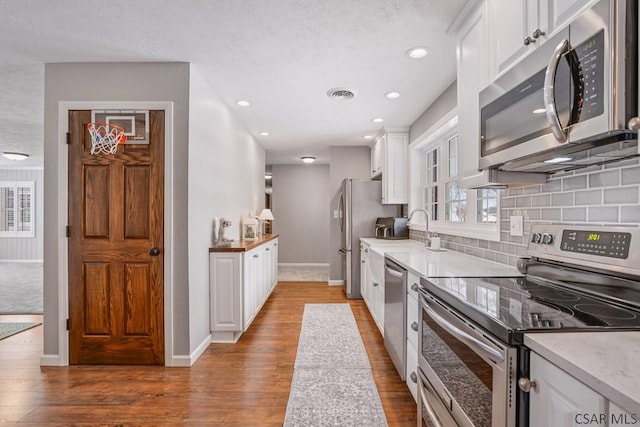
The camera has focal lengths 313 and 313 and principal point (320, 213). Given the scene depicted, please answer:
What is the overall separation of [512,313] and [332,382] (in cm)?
164

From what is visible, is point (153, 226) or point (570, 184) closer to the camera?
point (570, 184)

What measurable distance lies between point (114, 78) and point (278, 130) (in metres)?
2.27

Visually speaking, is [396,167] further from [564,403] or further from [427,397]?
[564,403]

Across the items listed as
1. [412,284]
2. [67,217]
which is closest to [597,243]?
[412,284]

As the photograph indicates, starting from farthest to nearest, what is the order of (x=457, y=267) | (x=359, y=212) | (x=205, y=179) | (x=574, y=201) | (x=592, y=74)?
1. (x=359, y=212)
2. (x=205, y=179)
3. (x=457, y=267)
4. (x=574, y=201)
5. (x=592, y=74)

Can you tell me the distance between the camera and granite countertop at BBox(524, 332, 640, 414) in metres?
0.60

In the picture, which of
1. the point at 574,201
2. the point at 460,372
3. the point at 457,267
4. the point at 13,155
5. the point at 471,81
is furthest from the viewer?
the point at 13,155

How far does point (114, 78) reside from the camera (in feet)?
8.52

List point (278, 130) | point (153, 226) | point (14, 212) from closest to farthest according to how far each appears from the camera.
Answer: point (153, 226)
point (278, 130)
point (14, 212)

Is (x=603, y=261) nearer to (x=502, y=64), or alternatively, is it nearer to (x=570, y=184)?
(x=570, y=184)

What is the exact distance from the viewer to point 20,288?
5.14 meters

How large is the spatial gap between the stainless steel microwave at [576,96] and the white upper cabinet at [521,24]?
6 cm

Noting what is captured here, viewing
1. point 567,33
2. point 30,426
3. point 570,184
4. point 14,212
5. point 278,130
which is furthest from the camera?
point 14,212

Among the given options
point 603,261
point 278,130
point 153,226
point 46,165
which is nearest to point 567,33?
point 603,261
